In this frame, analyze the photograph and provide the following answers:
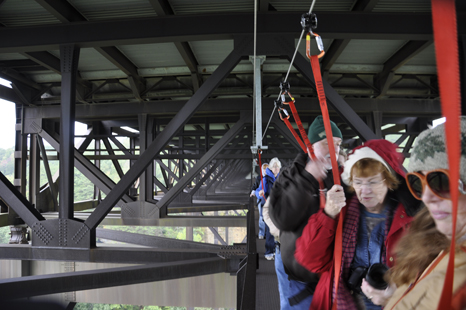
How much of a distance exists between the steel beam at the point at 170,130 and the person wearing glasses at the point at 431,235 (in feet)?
12.1

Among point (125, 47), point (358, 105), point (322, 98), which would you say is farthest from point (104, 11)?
point (358, 105)

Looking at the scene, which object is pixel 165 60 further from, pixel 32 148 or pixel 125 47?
pixel 32 148

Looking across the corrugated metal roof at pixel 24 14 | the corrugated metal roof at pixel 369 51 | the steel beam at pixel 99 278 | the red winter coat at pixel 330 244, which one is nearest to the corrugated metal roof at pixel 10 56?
the corrugated metal roof at pixel 24 14

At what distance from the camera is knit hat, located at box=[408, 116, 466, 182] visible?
79 centimetres

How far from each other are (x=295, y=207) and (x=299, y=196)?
0.06 m

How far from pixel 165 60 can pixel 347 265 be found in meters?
6.26

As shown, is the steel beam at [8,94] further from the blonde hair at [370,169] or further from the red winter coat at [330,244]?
the blonde hair at [370,169]

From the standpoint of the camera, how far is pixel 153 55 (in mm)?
6578

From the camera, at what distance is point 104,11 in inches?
177

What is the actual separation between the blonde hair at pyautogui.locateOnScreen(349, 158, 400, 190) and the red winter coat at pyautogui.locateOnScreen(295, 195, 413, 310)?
141 mm

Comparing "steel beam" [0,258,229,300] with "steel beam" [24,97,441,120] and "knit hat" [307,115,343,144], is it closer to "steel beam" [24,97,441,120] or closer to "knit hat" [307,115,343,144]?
"knit hat" [307,115,343,144]

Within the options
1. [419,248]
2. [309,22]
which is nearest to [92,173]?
[309,22]

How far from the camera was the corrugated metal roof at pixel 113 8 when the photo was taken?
4.30 m

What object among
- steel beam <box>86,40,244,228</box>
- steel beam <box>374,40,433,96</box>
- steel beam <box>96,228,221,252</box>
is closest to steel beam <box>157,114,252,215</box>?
steel beam <box>96,228,221,252</box>
